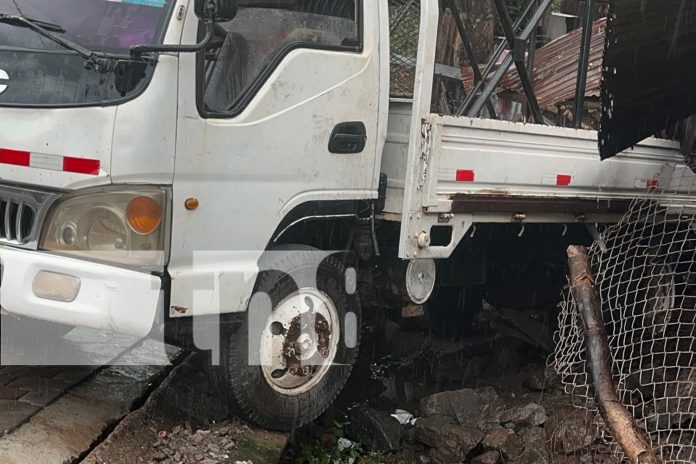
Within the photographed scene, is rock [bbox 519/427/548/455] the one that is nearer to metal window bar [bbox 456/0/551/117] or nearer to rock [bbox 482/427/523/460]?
rock [bbox 482/427/523/460]

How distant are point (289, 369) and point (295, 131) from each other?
1139 mm

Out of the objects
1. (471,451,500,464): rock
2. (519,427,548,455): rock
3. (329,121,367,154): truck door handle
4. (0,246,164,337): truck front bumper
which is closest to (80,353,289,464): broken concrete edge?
(0,246,164,337): truck front bumper

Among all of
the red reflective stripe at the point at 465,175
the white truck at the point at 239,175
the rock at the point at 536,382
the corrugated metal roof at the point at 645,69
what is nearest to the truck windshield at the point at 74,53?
the white truck at the point at 239,175

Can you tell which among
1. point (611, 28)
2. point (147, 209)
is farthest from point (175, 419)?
point (611, 28)

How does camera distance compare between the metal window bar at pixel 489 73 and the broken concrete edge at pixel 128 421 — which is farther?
the metal window bar at pixel 489 73

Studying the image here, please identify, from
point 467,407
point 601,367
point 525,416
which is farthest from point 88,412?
point 525,416

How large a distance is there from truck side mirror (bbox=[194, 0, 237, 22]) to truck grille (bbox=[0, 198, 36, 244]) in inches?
42.3

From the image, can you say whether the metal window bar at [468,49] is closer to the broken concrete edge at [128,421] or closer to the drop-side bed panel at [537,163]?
the drop-side bed panel at [537,163]

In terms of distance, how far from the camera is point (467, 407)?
502cm

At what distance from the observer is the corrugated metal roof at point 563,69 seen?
521 centimetres

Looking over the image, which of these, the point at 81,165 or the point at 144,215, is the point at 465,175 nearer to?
the point at 144,215

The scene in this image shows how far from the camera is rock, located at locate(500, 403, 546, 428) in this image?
16.1 ft

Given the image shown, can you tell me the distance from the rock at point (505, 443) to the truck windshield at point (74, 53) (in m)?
2.68

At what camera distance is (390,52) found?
14.3ft
